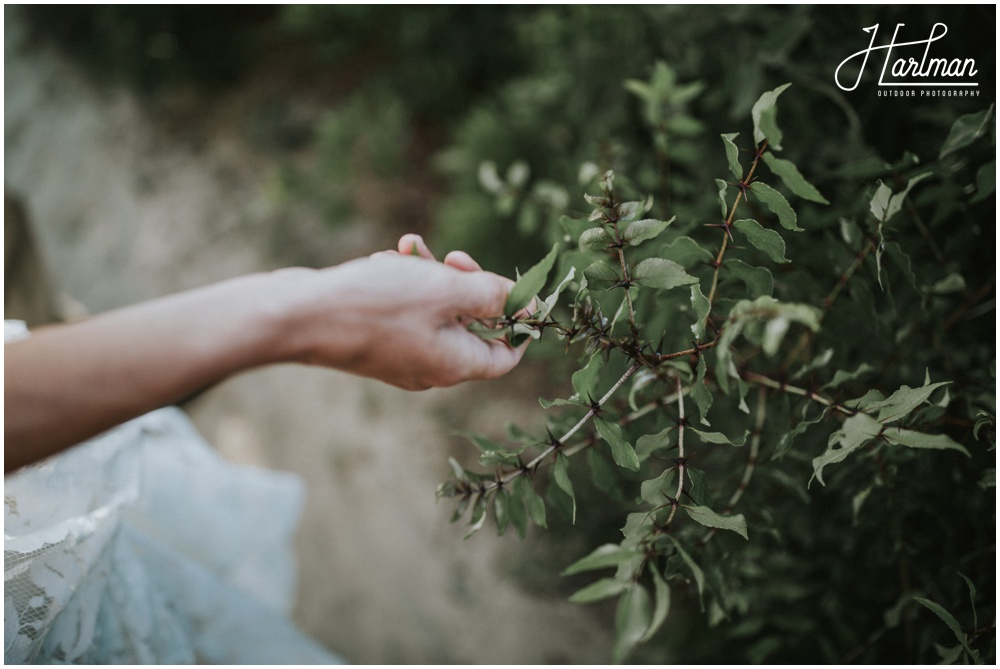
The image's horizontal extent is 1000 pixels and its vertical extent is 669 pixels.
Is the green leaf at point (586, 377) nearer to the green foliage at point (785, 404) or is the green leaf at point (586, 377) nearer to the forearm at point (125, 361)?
the green foliage at point (785, 404)

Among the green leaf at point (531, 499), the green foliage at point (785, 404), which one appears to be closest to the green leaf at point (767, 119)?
the green foliage at point (785, 404)

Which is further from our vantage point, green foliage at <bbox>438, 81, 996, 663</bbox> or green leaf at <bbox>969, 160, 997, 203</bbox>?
green leaf at <bbox>969, 160, 997, 203</bbox>

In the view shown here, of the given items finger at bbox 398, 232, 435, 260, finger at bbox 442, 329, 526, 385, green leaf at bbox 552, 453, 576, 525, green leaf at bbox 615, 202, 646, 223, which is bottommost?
green leaf at bbox 552, 453, 576, 525

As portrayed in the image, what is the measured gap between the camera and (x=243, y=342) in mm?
414

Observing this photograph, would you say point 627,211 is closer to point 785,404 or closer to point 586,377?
point 586,377

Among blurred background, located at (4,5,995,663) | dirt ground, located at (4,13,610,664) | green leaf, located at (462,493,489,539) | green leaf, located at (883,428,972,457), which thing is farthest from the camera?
dirt ground, located at (4,13,610,664)

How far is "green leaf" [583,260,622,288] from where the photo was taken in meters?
0.42

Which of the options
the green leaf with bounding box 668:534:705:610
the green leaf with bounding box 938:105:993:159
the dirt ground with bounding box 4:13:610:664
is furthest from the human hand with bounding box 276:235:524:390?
the dirt ground with bounding box 4:13:610:664

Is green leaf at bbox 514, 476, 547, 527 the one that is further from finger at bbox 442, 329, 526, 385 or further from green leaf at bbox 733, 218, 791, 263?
green leaf at bbox 733, 218, 791, 263

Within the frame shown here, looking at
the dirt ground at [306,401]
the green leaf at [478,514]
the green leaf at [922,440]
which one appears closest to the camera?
the green leaf at [922,440]

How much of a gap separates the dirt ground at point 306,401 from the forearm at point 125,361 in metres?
1.12

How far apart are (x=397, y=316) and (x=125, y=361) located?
0.18 m

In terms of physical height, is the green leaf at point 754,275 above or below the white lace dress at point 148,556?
above

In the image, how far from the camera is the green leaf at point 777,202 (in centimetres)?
41
